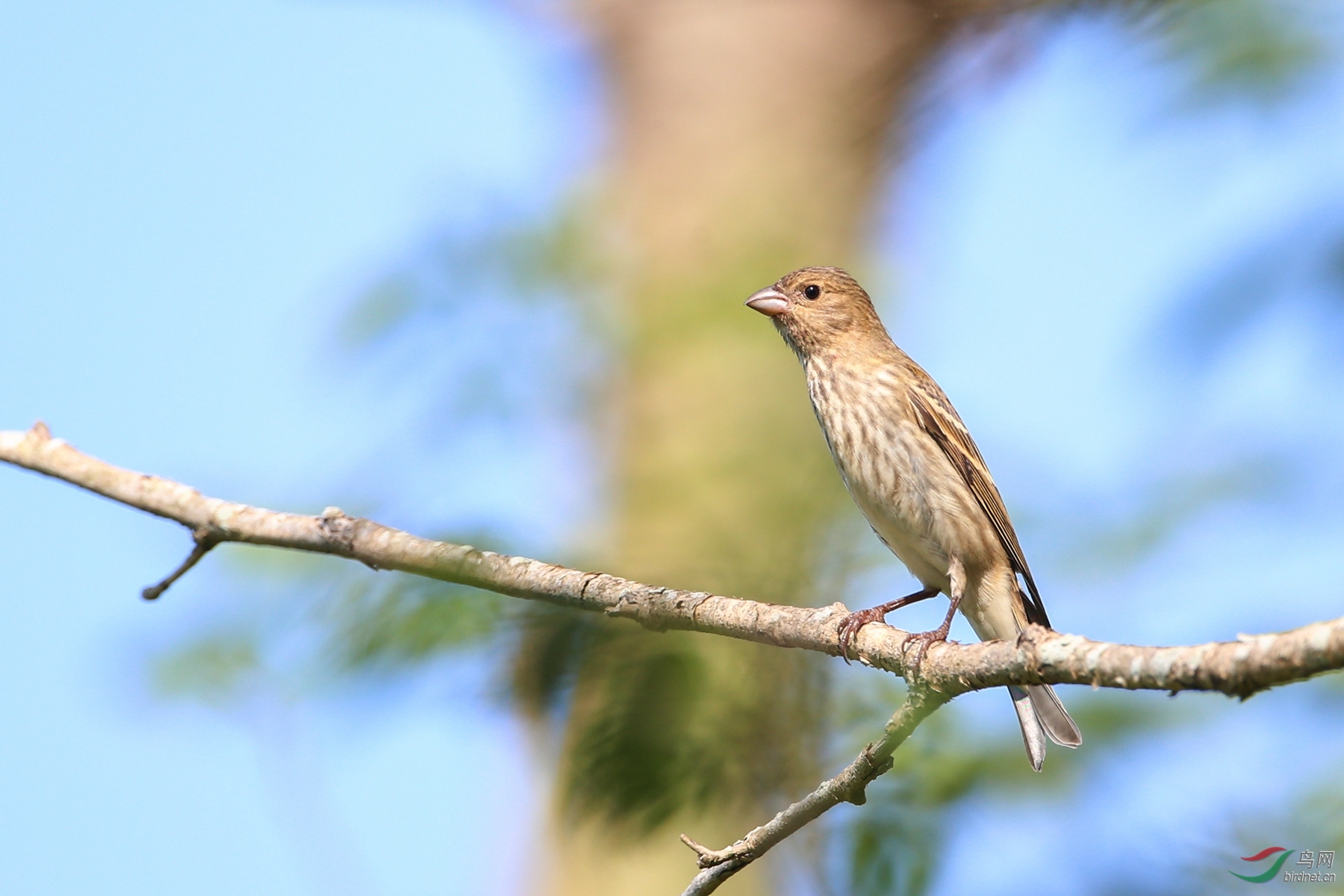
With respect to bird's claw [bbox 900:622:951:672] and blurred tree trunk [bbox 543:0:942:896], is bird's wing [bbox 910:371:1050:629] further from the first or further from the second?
bird's claw [bbox 900:622:951:672]

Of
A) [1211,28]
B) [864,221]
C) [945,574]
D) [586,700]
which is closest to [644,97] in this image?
[864,221]

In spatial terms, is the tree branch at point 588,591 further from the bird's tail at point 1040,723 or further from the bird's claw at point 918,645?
the bird's tail at point 1040,723

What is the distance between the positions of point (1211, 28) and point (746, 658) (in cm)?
192

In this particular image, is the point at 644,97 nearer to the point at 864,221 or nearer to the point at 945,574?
the point at 864,221

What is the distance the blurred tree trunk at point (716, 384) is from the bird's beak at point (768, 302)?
0.25ft

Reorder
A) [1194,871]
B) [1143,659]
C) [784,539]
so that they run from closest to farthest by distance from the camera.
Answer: [1143,659] < [1194,871] < [784,539]

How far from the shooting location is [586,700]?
9.64 feet

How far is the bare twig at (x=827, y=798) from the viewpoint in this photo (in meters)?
2.80

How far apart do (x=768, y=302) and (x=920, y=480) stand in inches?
38.0

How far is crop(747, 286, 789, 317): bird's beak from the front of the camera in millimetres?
5043

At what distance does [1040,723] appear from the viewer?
3.72 metres
